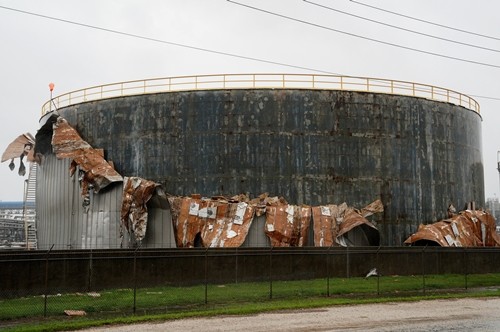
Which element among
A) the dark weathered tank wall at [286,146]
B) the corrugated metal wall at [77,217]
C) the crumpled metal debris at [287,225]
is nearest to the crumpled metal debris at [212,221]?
the corrugated metal wall at [77,217]

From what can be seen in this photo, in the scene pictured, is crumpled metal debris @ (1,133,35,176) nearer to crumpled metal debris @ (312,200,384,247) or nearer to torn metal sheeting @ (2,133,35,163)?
torn metal sheeting @ (2,133,35,163)

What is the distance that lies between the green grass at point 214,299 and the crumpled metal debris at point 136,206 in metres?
7.34

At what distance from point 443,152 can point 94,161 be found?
19.7m

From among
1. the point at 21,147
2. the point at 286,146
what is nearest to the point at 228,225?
the point at 286,146

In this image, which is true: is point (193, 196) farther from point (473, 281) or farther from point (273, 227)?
point (473, 281)

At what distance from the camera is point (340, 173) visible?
111 feet

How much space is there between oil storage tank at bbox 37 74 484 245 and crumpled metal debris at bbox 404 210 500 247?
2.66ft

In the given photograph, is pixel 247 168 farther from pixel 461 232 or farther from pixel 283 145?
pixel 461 232

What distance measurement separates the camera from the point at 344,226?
1266 inches

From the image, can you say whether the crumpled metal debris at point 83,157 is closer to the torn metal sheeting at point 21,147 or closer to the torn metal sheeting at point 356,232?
the torn metal sheeting at point 21,147

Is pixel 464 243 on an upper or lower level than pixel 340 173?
lower

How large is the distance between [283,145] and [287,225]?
455cm

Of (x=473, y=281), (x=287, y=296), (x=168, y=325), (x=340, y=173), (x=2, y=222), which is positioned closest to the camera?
(x=168, y=325)

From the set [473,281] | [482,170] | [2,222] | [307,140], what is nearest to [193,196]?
[307,140]
